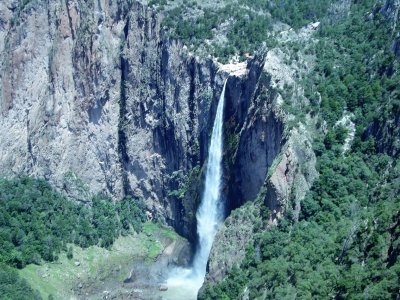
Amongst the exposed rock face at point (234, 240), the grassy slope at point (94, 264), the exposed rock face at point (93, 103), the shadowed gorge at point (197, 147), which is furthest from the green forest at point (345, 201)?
the exposed rock face at point (93, 103)

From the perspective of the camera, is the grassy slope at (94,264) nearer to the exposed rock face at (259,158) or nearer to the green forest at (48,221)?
the green forest at (48,221)

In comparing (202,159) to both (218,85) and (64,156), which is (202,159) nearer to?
(218,85)

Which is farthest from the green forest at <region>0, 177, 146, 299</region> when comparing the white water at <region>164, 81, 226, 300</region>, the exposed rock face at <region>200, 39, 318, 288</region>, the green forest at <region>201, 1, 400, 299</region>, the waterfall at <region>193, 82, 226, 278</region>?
the green forest at <region>201, 1, 400, 299</region>

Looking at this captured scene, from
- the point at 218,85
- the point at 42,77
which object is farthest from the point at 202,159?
the point at 42,77

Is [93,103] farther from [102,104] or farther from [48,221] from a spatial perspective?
[48,221]

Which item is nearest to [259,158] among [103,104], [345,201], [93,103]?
[345,201]

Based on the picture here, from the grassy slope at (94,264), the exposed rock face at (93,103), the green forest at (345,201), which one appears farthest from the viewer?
the exposed rock face at (93,103)

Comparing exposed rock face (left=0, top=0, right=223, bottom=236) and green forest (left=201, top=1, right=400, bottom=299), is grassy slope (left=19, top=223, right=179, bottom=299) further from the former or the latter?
green forest (left=201, top=1, right=400, bottom=299)
